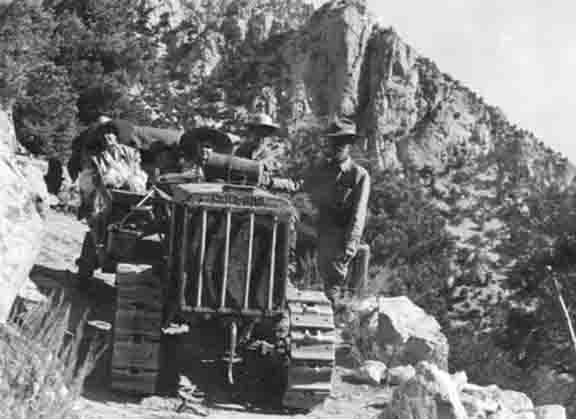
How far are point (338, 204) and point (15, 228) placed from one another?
4.02m

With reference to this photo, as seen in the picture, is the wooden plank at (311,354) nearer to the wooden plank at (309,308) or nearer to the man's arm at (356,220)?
the wooden plank at (309,308)

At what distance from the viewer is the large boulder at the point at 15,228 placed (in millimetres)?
4820

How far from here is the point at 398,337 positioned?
7.92 metres

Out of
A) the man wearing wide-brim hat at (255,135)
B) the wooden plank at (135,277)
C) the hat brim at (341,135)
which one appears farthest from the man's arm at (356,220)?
the wooden plank at (135,277)

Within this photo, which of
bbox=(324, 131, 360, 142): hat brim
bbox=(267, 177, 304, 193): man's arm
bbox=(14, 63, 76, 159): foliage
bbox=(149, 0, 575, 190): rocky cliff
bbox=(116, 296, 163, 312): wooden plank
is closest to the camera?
bbox=(116, 296, 163, 312): wooden plank

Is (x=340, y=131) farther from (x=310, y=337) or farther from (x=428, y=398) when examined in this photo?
(x=428, y=398)

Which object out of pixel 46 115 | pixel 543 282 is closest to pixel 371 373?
pixel 543 282

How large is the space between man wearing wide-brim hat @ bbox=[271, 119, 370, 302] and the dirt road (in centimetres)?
107

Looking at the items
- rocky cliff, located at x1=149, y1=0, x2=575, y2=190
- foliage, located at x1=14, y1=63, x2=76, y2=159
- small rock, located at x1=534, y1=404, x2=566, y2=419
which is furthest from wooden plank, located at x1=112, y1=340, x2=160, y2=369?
rocky cliff, located at x1=149, y1=0, x2=575, y2=190

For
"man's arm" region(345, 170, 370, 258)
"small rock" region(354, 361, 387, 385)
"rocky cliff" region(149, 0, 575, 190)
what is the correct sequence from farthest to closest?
"rocky cliff" region(149, 0, 575, 190) < "man's arm" region(345, 170, 370, 258) < "small rock" region(354, 361, 387, 385)

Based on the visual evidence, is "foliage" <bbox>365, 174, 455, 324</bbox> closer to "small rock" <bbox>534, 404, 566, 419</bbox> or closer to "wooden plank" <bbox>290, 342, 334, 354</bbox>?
"small rock" <bbox>534, 404, 566, 419</bbox>

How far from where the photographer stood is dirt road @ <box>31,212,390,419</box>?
5.64m

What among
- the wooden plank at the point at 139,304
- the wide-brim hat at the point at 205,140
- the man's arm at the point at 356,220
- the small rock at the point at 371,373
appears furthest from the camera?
the man's arm at the point at 356,220

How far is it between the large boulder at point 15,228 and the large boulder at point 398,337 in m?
3.83
